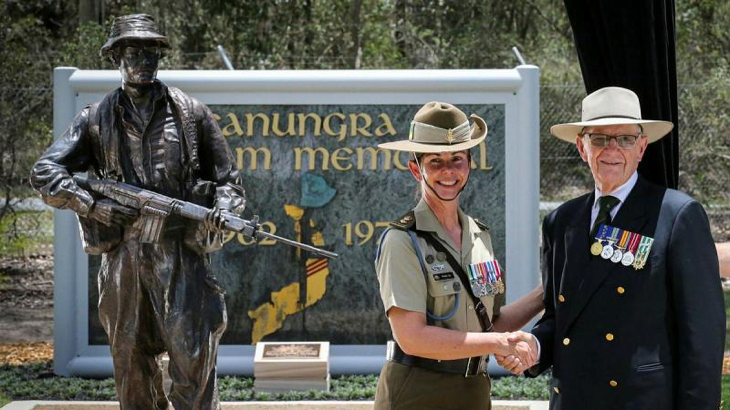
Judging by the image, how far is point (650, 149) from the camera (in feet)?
13.0

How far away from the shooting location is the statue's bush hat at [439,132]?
370cm

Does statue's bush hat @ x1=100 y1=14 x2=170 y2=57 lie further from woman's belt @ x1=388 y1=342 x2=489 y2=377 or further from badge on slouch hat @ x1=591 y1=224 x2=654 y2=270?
badge on slouch hat @ x1=591 y1=224 x2=654 y2=270

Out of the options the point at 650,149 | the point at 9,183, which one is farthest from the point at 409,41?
the point at 650,149

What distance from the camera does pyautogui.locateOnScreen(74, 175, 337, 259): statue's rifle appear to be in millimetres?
5359

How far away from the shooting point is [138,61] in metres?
5.42

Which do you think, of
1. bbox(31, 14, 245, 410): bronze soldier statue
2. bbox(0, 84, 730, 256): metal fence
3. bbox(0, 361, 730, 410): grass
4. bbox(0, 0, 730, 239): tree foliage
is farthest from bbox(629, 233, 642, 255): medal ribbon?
bbox(0, 84, 730, 256): metal fence

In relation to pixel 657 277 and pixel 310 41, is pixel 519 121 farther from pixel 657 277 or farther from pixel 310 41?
pixel 310 41

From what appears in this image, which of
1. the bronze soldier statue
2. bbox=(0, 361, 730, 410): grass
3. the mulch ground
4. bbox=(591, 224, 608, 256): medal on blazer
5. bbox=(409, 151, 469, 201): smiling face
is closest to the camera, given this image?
bbox=(591, 224, 608, 256): medal on blazer

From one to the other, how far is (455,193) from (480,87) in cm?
504

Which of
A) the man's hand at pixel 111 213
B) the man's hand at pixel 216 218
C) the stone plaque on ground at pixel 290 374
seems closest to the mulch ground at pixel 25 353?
the stone plaque on ground at pixel 290 374

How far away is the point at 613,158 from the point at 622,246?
0.29 meters

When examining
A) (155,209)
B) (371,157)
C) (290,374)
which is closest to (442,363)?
(155,209)

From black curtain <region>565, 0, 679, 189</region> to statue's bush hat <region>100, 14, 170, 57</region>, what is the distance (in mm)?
2302

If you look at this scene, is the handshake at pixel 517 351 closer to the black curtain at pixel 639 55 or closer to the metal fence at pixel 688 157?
the black curtain at pixel 639 55
